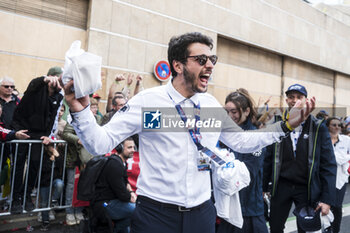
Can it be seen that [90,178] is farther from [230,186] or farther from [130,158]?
[230,186]

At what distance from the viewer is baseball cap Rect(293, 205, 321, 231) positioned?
3227 mm

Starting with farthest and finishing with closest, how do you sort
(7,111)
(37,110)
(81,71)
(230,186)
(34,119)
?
1. (7,111)
2. (34,119)
3. (37,110)
4. (230,186)
5. (81,71)

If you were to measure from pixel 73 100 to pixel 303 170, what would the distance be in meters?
2.83

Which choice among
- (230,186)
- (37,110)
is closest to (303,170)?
(230,186)

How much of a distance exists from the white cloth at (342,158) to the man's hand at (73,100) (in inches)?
187

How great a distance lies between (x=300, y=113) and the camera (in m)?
2.04

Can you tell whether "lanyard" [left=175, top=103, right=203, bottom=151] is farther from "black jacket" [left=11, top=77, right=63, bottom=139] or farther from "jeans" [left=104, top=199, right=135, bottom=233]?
"black jacket" [left=11, top=77, right=63, bottom=139]

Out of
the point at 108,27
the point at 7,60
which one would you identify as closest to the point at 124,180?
the point at 7,60

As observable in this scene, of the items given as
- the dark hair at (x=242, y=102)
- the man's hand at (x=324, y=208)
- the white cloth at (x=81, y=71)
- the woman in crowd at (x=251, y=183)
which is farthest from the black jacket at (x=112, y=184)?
the white cloth at (x=81, y=71)

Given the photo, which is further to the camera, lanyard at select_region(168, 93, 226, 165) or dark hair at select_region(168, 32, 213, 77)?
dark hair at select_region(168, 32, 213, 77)

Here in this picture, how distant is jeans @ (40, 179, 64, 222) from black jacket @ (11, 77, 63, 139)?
832 millimetres

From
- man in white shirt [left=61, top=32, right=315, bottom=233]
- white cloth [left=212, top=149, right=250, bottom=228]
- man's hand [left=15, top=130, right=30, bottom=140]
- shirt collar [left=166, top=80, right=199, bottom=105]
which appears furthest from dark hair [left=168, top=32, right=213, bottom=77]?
man's hand [left=15, top=130, right=30, bottom=140]

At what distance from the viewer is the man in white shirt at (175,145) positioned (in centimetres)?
188

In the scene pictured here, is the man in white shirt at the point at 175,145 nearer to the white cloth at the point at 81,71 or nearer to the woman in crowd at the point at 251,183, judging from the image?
the white cloth at the point at 81,71
